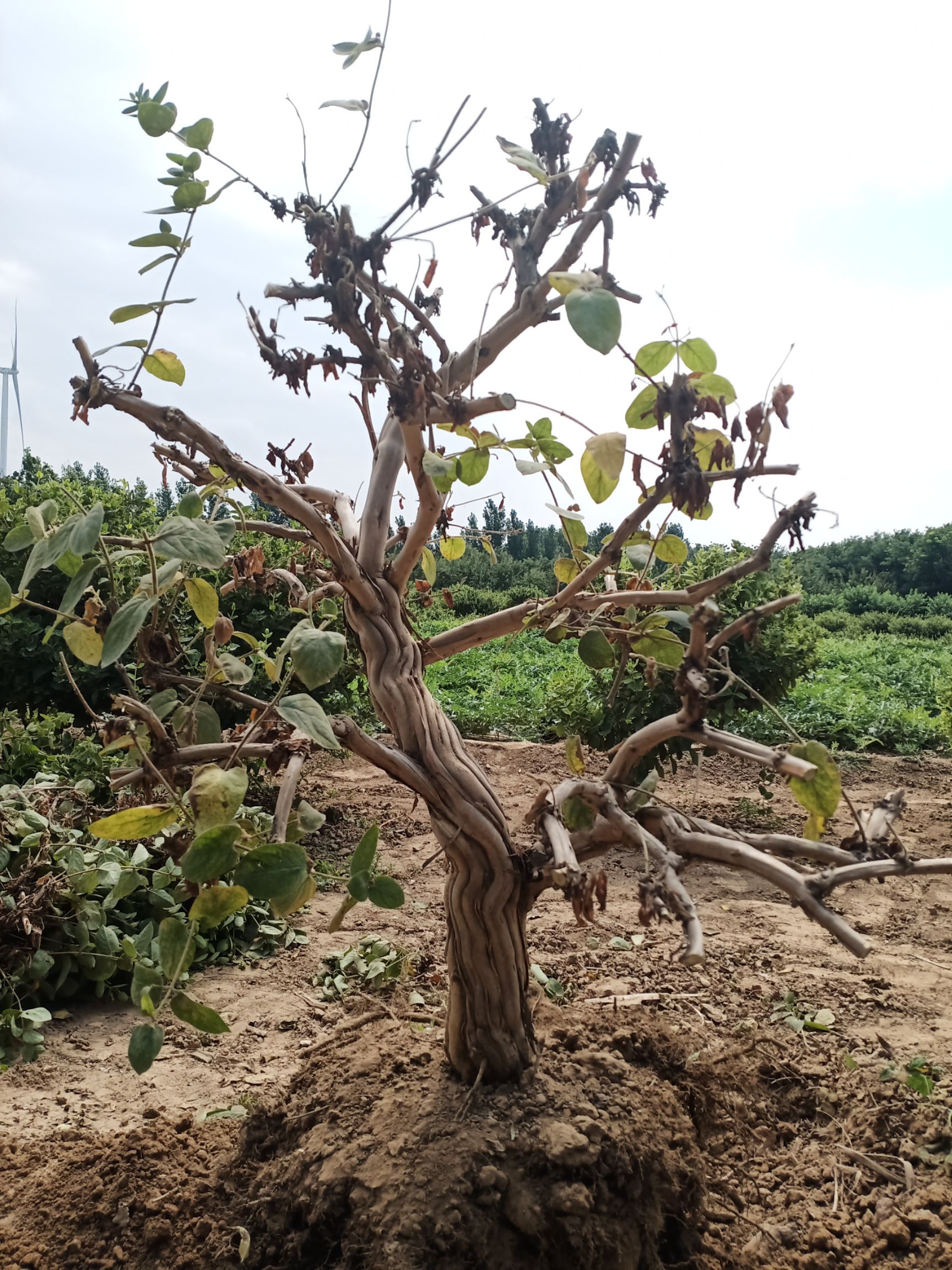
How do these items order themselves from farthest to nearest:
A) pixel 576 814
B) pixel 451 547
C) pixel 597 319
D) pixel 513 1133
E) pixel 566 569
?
1. pixel 451 547
2. pixel 566 569
3. pixel 513 1133
4. pixel 576 814
5. pixel 597 319

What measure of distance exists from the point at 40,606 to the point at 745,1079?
6.06 ft

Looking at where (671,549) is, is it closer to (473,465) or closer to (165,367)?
(473,465)

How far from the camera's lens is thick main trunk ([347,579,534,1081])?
1.47 metres

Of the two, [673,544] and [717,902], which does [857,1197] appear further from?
[717,902]

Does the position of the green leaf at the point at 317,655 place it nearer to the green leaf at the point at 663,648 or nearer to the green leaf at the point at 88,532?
the green leaf at the point at 88,532

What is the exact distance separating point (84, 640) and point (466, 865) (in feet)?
2.33

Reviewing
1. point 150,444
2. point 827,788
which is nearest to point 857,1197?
point 827,788

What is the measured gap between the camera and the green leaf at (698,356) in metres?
1.04

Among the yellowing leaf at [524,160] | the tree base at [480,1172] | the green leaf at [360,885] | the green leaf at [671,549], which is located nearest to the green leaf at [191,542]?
the green leaf at [360,885]

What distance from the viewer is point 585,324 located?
872 mm

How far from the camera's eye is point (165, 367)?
1256mm

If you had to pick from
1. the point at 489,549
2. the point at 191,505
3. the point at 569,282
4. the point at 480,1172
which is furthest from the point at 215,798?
the point at 489,549

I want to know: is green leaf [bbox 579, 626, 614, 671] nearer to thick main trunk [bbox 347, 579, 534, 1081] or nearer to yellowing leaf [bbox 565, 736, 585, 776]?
yellowing leaf [bbox 565, 736, 585, 776]

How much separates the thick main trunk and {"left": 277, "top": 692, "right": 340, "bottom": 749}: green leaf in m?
0.48
